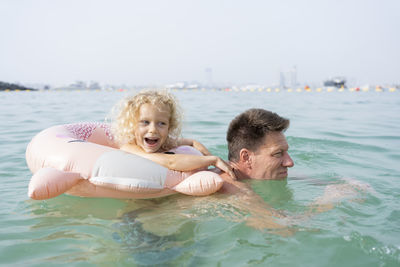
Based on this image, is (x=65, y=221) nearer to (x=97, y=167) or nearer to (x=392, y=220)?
(x=97, y=167)

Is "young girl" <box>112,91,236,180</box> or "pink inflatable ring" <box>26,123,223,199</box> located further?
"young girl" <box>112,91,236,180</box>

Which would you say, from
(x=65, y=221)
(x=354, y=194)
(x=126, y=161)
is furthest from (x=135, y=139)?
(x=354, y=194)

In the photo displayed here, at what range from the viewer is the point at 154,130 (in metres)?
3.35

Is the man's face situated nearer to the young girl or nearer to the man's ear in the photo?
the man's ear

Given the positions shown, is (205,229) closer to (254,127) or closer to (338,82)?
(254,127)

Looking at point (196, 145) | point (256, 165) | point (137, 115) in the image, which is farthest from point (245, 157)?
point (137, 115)

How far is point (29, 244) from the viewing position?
99.2 inches

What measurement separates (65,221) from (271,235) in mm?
1664

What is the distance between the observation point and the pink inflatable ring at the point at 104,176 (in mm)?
2914

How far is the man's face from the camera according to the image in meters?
3.29

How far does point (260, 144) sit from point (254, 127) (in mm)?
168

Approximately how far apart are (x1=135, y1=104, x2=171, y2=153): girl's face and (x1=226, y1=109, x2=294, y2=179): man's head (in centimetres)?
67

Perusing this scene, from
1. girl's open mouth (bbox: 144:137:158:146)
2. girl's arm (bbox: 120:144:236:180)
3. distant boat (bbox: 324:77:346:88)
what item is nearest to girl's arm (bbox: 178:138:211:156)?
girl's open mouth (bbox: 144:137:158:146)

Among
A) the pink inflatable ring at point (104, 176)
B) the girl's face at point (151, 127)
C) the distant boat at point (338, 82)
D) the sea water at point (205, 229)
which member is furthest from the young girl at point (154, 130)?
the distant boat at point (338, 82)
